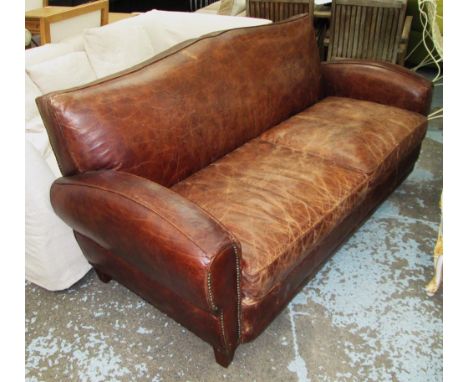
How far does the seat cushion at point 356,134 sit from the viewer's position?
1.64 metres

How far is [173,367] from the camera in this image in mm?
1363

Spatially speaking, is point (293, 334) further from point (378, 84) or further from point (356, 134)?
point (378, 84)

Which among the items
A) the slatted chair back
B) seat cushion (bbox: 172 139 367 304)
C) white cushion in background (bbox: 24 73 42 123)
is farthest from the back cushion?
the slatted chair back

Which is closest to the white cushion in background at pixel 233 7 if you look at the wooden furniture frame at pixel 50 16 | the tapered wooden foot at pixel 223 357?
the wooden furniture frame at pixel 50 16

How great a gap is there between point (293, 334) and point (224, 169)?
64cm

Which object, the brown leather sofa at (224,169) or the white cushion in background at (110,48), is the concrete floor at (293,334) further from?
the white cushion in background at (110,48)

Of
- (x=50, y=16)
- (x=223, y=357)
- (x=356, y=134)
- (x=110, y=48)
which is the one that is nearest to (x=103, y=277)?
(x=223, y=357)

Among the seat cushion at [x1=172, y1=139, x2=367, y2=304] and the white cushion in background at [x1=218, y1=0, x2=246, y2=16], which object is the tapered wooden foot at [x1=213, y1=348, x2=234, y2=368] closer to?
the seat cushion at [x1=172, y1=139, x2=367, y2=304]

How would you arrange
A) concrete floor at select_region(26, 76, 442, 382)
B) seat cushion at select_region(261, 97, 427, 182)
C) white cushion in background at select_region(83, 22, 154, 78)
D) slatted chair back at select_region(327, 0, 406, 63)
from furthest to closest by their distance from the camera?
slatted chair back at select_region(327, 0, 406, 63)
white cushion in background at select_region(83, 22, 154, 78)
seat cushion at select_region(261, 97, 427, 182)
concrete floor at select_region(26, 76, 442, 382)

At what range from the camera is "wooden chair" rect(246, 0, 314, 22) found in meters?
3.22

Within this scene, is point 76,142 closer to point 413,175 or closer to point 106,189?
point 106,189

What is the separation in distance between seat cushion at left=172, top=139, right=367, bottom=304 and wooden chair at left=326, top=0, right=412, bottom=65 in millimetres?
1817
